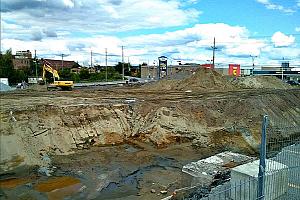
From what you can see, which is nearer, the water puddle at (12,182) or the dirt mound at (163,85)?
the water puddle at (12,182)

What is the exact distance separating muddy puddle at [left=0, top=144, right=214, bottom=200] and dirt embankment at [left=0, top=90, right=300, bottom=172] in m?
1.07

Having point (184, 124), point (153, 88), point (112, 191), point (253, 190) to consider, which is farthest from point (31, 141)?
point (153, 88)

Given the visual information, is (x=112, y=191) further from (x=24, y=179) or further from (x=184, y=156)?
(x=184, y=156)

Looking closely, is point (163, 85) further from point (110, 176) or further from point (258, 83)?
point (110, 176)

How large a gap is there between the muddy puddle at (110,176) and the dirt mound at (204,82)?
17.4 m

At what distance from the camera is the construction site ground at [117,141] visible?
14.3 metres

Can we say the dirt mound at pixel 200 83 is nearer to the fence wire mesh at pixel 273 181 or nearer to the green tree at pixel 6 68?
the green tree at pixel 6 68

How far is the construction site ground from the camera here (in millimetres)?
14312

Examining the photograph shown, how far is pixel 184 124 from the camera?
22.4 meters

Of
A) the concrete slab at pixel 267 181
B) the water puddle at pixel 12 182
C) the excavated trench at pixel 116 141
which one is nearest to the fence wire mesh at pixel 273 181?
the concrete slab at pixel 267 181

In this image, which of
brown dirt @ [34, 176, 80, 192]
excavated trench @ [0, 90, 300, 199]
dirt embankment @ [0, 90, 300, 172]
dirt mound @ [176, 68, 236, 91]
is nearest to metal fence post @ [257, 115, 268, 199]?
excavated trench @ [0, 90, 300, 199]

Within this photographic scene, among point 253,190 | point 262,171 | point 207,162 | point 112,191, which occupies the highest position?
point 262,171

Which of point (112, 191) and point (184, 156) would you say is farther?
point (184, 156)

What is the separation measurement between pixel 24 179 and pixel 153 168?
247 inches
